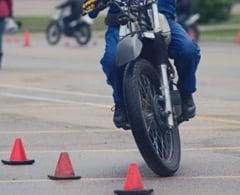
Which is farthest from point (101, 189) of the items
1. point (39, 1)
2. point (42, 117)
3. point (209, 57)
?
point (39, 1)

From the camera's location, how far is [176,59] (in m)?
9.37

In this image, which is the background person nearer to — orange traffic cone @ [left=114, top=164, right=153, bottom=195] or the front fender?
the front fender

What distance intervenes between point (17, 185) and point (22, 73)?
12.3m

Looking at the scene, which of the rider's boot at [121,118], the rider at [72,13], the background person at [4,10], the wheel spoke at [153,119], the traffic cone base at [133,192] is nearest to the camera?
the traffic cone base at [133,192]

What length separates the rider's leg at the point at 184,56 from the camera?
930 centimetres

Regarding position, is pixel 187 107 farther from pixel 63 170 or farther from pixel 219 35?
pixel 219 35

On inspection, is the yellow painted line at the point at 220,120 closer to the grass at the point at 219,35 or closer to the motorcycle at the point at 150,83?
the motorcycle at the point at 150,83

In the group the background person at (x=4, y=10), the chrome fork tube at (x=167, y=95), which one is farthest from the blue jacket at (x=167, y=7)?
the background person at (x=4, y=10)

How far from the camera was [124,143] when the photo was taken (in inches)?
432

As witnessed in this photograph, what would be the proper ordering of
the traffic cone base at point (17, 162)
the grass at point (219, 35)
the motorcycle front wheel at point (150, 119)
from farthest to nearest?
the grass at point (219, 35)
the traffic cone base at point (17, 162)
the motorcycle front wheel at point (150, 119)

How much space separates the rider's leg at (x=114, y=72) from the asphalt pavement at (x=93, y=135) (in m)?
0.47

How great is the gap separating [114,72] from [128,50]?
0.42 meters

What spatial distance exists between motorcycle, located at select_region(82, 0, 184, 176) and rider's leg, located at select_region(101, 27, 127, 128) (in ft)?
0.35

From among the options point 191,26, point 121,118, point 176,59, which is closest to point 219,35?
point 191,26
